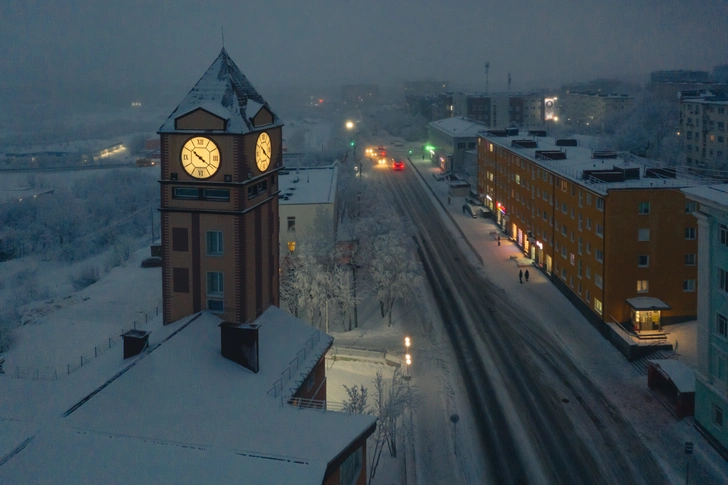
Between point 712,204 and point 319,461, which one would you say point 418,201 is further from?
point 319,461

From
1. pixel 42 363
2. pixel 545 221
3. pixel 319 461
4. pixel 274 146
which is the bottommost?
pixel 42 363

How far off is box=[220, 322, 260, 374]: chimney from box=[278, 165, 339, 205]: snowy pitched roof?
90.1 feet

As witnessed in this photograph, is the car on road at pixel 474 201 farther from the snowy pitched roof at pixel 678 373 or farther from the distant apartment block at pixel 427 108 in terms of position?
the distant apartment block at pixel 427 108

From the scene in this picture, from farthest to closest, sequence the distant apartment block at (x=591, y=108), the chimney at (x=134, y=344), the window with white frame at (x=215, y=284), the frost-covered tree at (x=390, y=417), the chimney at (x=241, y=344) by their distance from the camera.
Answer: the distant apartment block at (x=591, y=108)
the window with white frame at (x=215, y=284)
the frost-covered tree at (x=390, y=417)
the chimney at (x=241, y=344)
the chimney at (x=134, y=344)

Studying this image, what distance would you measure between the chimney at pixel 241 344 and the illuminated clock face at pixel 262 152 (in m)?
7.06

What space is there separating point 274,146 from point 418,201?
49.6m

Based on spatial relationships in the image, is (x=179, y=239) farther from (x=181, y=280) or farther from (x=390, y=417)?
(x=390, y=417)

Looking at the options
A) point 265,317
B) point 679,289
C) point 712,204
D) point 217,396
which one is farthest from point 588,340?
point 217,396

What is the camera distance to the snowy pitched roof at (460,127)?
94625 mm

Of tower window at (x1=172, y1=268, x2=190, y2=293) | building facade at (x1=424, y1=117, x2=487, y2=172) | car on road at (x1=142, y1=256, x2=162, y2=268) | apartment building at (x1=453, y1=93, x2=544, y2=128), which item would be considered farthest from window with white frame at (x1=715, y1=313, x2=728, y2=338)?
apartment building at (x1=453, y1=93, x2=544, y2=128)

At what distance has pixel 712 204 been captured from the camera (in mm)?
24297

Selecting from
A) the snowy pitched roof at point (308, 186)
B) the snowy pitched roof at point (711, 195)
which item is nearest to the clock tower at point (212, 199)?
the snowy pitched roof at point (711, 195)

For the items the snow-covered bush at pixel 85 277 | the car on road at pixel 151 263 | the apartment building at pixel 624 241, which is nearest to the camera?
the apartment building at pixel 624 241

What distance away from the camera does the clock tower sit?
75.2 feet
